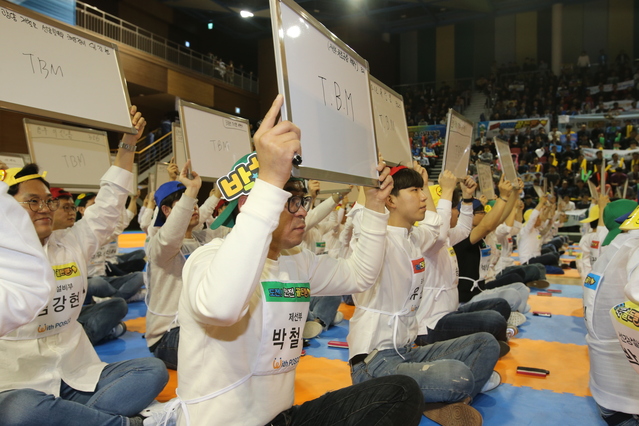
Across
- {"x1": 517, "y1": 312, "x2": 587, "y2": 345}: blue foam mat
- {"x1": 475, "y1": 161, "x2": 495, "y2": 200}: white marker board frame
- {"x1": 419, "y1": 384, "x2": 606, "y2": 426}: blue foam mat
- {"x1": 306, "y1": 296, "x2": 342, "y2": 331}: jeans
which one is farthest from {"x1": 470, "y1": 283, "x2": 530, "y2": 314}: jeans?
{"x1": 419, "y1": 384, "x2": 606, "y2": 426}: blue foam mat

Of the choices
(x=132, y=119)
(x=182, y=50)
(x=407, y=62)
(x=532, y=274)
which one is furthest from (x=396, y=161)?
(x=407, y=62)

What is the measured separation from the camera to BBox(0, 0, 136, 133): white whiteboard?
91.9 inches

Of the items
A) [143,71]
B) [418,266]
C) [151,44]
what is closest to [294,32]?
[418,266]

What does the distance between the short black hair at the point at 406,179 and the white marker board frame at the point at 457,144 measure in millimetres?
636

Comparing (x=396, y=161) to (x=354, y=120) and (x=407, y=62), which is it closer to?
(x=354, y=120)

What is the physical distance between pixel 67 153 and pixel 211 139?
1821mm

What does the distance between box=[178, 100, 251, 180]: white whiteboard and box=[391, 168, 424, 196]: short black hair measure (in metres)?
1.54

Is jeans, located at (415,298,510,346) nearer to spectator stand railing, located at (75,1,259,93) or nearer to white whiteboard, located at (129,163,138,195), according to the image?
white whiteboard, located at (129,163,138,195)

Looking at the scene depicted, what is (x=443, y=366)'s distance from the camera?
2.77 metres

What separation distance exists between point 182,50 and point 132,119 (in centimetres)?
1904

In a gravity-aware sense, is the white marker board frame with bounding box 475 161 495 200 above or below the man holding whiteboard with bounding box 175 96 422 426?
above

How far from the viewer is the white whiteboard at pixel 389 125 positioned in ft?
10.9

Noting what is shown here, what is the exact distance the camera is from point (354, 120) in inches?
83.7

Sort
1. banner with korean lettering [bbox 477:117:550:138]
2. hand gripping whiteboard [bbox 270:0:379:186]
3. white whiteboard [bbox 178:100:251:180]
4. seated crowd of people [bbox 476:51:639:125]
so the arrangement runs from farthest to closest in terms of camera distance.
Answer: seated crowd of people [bbox 476:51:639:125]
banner with korean lettering [bbox 477:117:550:138]
white whiteboard [bbox 178:100:251:180]
hand gripping whiteboard [bbox 270:0:379:186]
